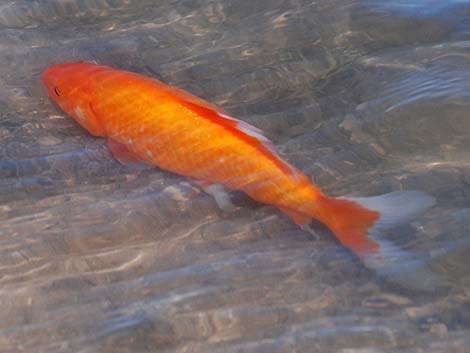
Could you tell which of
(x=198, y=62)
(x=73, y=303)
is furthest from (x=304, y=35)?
(x=73, y=303)

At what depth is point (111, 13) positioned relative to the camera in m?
6.27

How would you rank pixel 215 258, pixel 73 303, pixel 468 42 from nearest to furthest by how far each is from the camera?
pixel 73 303 → pixel 215 258 → pixel 468 42

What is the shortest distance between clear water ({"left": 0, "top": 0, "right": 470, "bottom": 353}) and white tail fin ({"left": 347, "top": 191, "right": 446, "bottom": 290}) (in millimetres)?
43

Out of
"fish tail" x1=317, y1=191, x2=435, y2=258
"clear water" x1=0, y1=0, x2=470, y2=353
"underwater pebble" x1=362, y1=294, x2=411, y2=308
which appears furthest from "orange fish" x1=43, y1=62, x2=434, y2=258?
"underwater pebble" x1=362, y1=294, x2=411, y2=308

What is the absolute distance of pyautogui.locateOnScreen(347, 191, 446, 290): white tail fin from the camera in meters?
3.71

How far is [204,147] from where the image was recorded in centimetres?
422

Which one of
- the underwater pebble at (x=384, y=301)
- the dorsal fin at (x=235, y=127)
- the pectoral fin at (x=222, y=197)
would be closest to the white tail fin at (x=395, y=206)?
the underwater pebble at (x=384, y=301)

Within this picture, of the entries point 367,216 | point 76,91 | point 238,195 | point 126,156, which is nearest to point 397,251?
point 367,216

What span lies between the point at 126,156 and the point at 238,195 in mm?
822

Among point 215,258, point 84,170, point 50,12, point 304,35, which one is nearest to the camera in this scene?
point 215,258

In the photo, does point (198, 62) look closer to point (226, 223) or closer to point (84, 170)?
point (84, 170)

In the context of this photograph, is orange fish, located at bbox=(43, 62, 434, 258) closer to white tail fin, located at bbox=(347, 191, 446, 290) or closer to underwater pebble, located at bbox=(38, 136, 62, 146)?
white tail fin, located at bbox=(347, 191, 446, 290)

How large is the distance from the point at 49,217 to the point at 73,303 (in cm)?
75

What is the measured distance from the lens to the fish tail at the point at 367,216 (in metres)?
3.75
